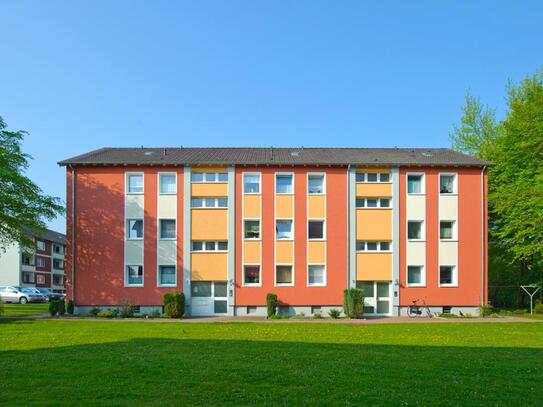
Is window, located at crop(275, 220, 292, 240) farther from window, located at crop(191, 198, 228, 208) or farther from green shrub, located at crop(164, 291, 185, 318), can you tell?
green shrub, located at crop(164, 291, 185, 318)

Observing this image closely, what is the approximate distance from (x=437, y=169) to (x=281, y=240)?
1075 centimetres

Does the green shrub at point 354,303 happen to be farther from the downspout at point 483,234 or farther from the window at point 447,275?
the downspout at point 483,234

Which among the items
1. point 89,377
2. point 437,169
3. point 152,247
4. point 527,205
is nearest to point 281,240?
point 152,247

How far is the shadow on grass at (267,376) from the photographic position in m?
8.75

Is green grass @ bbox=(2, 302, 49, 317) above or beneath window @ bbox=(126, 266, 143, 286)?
beneath

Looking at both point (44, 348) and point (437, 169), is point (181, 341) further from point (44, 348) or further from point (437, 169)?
point (437, 169)

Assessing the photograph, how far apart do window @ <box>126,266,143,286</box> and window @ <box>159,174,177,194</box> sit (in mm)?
4985

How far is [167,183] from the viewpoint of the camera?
34.5 m

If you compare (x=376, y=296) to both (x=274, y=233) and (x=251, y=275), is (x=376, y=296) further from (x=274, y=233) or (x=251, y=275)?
(x=251, y=275)

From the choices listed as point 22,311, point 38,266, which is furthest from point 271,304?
point 38,266

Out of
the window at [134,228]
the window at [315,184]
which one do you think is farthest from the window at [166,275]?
the window at [315,184]

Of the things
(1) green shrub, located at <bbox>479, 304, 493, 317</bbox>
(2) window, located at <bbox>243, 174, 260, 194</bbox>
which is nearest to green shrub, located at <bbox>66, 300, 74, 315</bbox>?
(2) window, located at <bbox>243, 174, 260, 194</bbox>

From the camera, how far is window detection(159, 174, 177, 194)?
34406 millimetres

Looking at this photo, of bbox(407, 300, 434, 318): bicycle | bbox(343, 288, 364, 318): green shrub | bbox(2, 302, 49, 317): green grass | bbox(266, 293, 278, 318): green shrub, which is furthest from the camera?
bbox(2, 302, 49, 317): green grass
